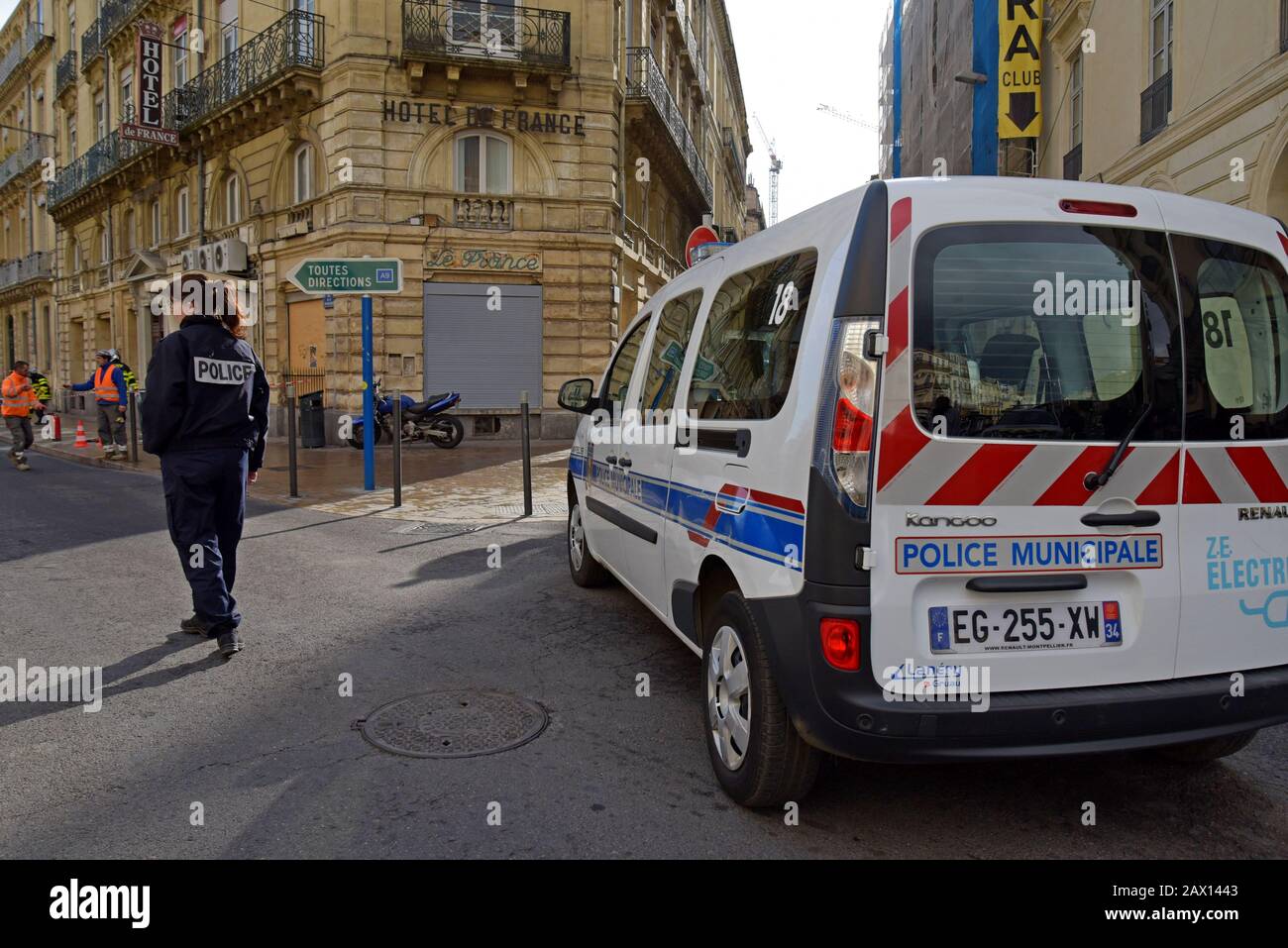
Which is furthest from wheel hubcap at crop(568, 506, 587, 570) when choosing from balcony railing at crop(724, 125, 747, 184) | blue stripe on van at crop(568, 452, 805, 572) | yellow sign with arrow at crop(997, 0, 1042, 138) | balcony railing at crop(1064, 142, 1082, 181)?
balcony railing at crop(724, 125, 747, 184)

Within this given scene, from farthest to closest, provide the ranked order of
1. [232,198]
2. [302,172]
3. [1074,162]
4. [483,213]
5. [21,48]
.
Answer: [21,48] → [232,198] → [302,172] → [483,213] → [1074,162]

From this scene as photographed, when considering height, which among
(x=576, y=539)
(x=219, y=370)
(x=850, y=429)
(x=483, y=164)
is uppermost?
(x=483, y=164)

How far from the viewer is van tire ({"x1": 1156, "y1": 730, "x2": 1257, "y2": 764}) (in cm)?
343

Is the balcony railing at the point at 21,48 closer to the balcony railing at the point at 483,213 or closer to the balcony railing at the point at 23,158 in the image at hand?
the balcony railing at the point at 23,158

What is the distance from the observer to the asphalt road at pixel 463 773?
9.62 feet

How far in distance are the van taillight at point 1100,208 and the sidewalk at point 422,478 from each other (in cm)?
716

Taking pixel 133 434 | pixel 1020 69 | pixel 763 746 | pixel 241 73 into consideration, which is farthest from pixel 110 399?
pixel 1020 69

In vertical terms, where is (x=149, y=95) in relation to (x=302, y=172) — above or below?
above

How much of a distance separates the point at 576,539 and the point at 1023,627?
3.97 meters

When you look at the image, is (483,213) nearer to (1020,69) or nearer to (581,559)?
(1020,69)

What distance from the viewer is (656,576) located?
4.23 metres

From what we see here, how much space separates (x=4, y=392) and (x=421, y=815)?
14.0 m

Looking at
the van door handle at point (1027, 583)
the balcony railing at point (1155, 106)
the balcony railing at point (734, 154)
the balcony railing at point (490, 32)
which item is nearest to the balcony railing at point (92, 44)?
the balcony railing at point (490, 32)

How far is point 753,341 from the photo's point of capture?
3383 millimetres
